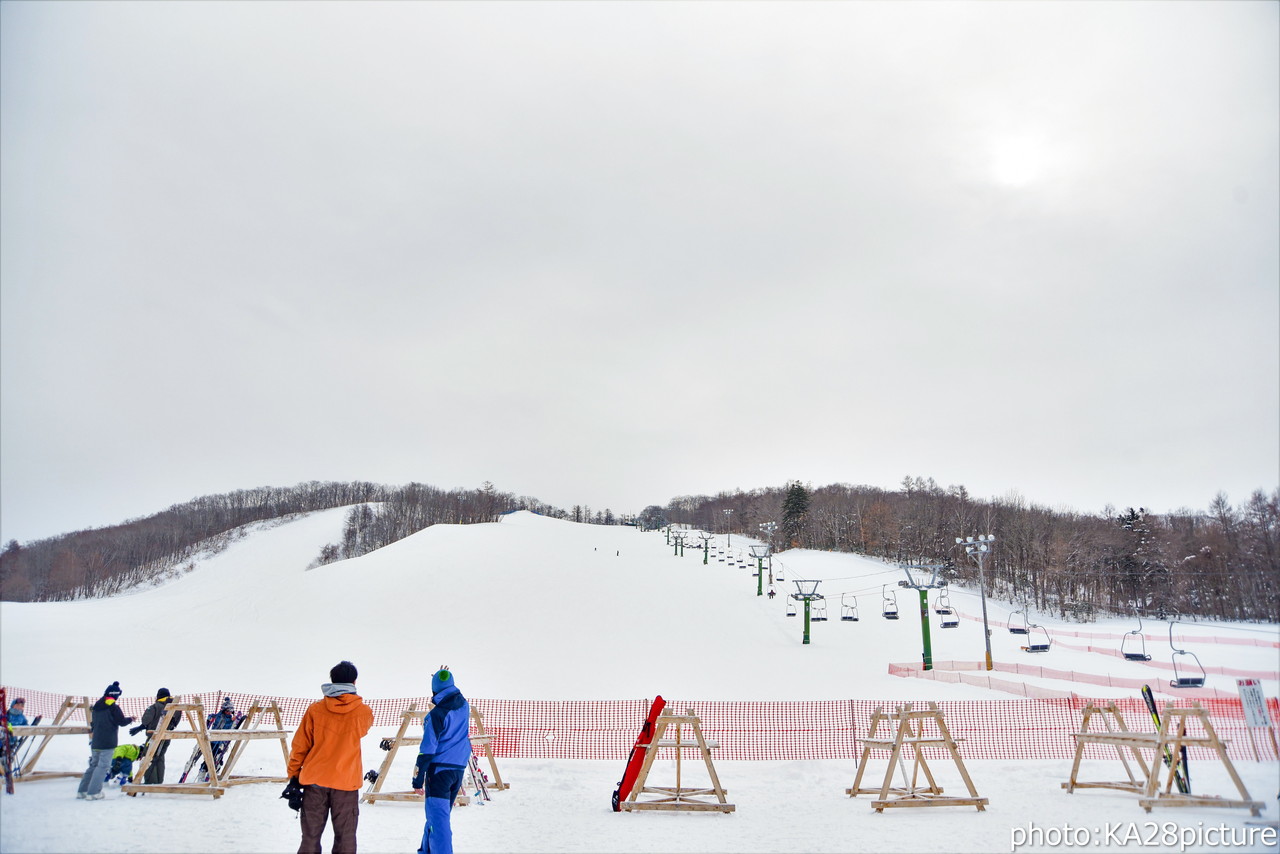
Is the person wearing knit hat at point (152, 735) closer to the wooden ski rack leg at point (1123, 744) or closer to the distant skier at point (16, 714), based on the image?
the distant skier at point (16, 714)

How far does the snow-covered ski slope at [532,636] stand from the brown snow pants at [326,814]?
6.94 metres

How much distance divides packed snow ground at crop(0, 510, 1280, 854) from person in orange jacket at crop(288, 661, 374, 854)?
6.97 feet

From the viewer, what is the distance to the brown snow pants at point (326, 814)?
6078 mm

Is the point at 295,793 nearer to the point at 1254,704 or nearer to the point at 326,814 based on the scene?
the point at 326,814

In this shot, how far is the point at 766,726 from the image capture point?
1767 cm

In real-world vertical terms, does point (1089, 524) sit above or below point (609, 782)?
above

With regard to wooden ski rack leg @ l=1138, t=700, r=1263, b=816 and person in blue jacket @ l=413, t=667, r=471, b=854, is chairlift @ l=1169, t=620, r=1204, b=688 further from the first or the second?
person in blue jacket @ l=413, t=667, r=471, b=854

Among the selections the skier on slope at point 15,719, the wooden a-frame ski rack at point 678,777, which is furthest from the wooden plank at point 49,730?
the wooden a-frame ski rack at point 678,777

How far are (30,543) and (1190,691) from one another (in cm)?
1506

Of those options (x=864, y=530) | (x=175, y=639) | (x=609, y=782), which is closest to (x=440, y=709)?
(x=609, y=782)

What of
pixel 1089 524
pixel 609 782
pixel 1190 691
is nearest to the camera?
pixel 1190 691

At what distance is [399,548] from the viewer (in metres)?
67.8

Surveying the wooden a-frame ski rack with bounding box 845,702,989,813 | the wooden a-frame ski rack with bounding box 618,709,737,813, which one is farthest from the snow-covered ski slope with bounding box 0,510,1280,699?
the wooden a-frame ski rack with bounding box 618,709,737,813

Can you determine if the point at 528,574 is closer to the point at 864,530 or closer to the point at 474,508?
the point at 864,530
